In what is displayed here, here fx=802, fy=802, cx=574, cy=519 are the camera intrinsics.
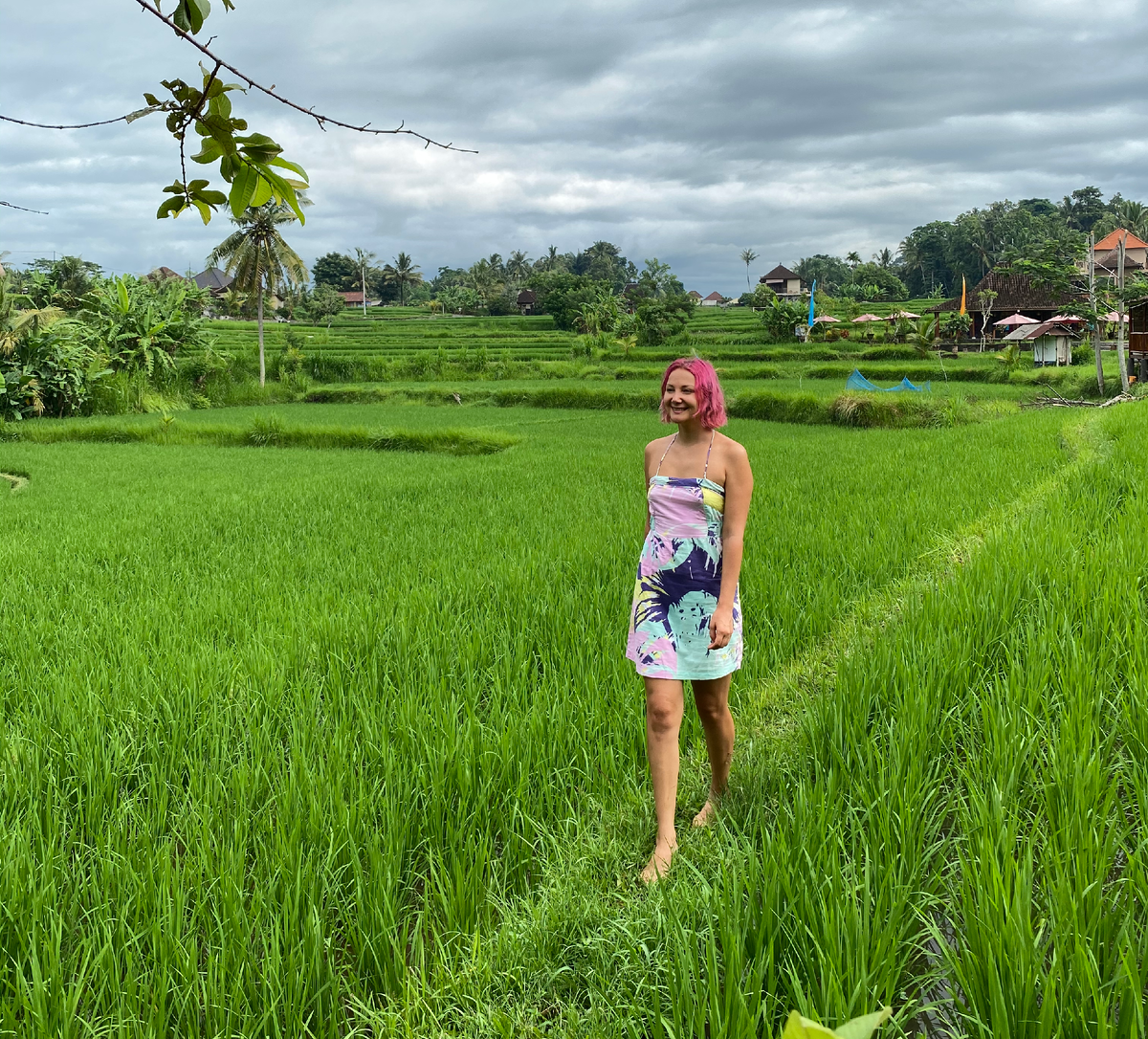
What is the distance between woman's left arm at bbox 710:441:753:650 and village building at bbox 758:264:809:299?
5762 centimetres

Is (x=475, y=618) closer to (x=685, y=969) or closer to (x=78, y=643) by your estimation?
(x=78, y=643)

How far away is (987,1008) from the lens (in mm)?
1312

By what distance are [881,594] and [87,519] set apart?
639 centimetres

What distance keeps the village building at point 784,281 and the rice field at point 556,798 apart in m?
55.8

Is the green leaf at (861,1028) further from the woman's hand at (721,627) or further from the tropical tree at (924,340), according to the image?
the tropical tree at (924,340)

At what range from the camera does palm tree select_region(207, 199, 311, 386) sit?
23.6m

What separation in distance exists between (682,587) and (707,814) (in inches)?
25.5

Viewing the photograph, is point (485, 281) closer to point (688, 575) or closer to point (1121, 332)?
point (1121, 332)

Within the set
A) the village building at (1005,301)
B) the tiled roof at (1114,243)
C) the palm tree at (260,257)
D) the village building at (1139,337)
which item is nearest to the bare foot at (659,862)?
the village building at (1139,337)

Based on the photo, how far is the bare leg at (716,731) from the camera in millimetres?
2096

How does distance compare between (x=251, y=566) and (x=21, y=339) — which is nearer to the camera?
(x=251, y=566)

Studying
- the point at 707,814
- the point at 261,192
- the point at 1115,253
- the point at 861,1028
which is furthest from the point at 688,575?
the point at 1115,253

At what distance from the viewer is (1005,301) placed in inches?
1276

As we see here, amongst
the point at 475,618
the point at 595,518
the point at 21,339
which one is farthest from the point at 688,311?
the point at 475,618
